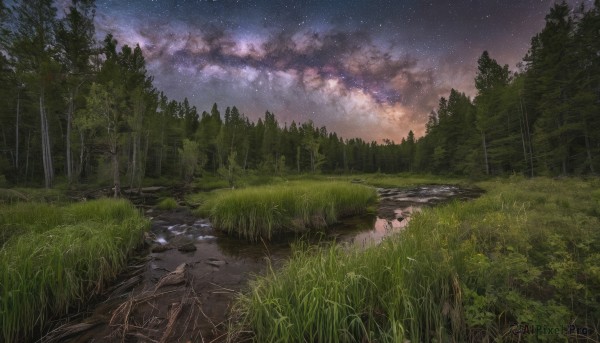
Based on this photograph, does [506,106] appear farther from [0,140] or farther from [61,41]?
[0,140]

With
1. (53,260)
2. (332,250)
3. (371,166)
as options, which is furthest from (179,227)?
(371,166)

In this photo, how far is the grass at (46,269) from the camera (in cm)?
396

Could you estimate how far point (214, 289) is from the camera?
5727 millimetres

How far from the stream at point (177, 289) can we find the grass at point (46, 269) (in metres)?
0.35

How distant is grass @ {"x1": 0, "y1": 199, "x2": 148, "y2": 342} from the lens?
396 cm

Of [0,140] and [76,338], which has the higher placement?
[0,140]

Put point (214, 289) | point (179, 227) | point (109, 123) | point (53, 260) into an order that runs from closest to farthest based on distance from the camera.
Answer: point (53, 260) < point (214, 289) < point (179, 227) < point (109, 123)

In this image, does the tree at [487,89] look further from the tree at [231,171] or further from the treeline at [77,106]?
Answer: the tree at [231,171]

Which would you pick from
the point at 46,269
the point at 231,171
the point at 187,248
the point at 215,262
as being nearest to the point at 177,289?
the point at 215,262

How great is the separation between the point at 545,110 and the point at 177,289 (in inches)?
1683

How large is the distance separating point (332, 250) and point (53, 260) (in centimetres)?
578

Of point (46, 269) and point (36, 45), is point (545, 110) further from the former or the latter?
point (36, 45)

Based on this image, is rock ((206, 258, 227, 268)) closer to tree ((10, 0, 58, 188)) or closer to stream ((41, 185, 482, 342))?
stream ((41, 185, 482, 342))

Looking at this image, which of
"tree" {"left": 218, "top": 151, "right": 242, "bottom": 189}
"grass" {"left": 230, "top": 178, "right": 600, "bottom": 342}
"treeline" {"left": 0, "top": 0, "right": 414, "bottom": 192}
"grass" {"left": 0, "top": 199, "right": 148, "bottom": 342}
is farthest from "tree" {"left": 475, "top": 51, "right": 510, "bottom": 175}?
"grass" {"left": 0, "top": 199, "right": 148, "bottom": 342}
